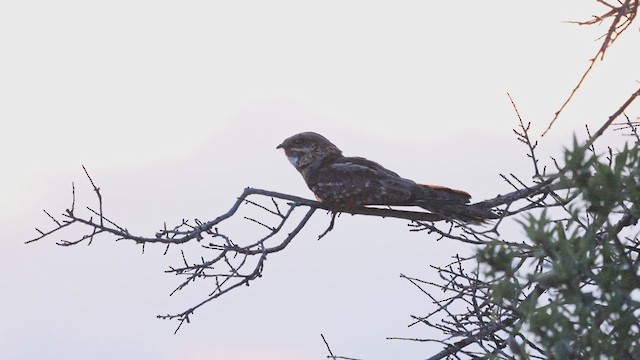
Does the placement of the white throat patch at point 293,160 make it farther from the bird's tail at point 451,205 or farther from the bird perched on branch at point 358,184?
the bird's tail at point 451,205

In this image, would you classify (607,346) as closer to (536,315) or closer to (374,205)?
(536,315)

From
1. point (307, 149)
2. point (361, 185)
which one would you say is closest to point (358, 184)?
point (361, 185)

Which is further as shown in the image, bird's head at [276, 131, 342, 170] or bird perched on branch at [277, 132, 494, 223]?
bird's head at [276, 131, 342, 170]

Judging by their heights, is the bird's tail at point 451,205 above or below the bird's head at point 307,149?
below

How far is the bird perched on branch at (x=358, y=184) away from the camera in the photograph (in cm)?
860

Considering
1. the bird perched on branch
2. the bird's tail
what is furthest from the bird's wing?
the bird's tail

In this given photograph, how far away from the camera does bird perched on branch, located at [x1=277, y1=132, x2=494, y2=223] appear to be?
8.60 m

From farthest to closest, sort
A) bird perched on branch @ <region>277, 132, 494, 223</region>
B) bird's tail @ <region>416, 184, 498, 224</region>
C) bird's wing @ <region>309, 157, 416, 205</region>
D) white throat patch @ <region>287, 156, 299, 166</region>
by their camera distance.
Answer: white throat patch @ <region>287, 156, 299, 166</region>, bird's wing @ <region>309, 157, 416, 205</region>, bird perched on branch @ <region>277, 132, 494, 223</region>, bird's tail @ <region>416, 184, 498, 224</region>

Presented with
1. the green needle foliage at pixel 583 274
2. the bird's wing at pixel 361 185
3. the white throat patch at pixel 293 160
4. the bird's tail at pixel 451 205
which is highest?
the white throat patch at pixel 293 160

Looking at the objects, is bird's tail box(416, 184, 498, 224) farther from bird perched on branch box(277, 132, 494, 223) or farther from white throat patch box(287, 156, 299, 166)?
white throat patch box(287, 156, 299, 166)

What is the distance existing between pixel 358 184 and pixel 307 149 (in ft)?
3.31

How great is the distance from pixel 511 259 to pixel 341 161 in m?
4.82

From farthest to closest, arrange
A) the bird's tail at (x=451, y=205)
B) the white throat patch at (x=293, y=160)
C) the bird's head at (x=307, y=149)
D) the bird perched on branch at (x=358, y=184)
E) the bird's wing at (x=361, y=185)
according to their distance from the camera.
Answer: the white throat patch at (x=293, y=160), the bird's head at (x=307, y=149), the bird's wing at (x=361, y=185), the bird perched on branch at (x=358, y=184), the bird's tail at (x=451, y=205)

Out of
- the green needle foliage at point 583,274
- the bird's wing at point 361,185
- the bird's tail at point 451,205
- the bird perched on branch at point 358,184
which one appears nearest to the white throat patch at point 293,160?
the bird perched on branch at point 358,184
